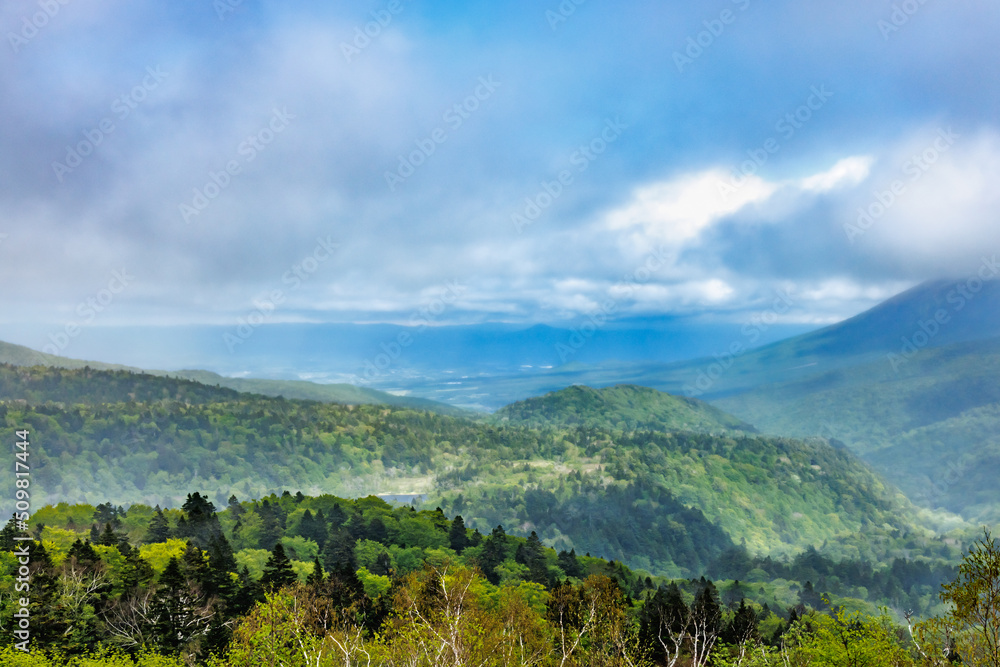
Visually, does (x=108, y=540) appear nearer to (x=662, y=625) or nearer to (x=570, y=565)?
(x=662, y=625)

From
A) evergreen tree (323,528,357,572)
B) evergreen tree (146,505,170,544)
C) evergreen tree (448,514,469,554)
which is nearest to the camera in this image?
evergreen tree (146,505,170,544)

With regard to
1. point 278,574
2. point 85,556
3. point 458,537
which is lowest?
point 458,537

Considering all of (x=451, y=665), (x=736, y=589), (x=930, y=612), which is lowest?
(x=930, y=612)

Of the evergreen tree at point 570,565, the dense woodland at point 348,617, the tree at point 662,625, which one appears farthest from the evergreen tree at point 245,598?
the evergreen tree at point 570,565

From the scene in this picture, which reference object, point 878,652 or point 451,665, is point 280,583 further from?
point 878,652

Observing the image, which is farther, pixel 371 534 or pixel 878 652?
pixel 371 534

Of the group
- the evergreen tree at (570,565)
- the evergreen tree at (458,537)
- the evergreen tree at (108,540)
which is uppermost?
the evergreen tree at (108,540)

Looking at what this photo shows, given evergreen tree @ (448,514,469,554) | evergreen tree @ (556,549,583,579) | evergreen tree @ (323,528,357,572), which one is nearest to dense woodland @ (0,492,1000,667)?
evergreen tree @ (323,528,357,572)

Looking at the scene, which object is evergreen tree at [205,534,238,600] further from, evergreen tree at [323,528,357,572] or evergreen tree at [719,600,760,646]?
evergreen tree at [719,600,760,646]

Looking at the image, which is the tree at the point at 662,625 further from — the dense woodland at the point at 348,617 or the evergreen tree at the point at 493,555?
the evergreen tree at the point at 493,555

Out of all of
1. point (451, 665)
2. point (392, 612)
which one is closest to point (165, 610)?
point (392, 612)

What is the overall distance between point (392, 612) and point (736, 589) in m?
118

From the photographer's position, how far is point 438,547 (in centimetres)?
10906

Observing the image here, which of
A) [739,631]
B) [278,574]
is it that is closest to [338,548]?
[278,574]
